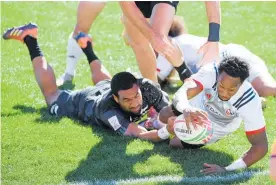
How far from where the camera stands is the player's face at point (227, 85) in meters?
5.76

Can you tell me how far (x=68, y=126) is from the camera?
713 cm

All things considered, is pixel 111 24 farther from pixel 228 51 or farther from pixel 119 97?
pixel 119 97

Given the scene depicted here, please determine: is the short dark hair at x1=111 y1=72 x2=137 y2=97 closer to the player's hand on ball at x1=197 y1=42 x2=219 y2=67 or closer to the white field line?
the player's hand on ball at x1=197 y1=42 x2=219 y2=67

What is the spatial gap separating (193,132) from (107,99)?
130 centimetres

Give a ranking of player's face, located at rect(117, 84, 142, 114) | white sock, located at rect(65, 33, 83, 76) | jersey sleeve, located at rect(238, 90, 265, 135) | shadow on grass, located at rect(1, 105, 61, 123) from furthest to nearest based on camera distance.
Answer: white sock, located at rect(65, 33, 83, 76) < shadow on grass, located at rect(1, 105, 61, 123) < player's face, located at rect(117, 84, 142, 114) < jersey sleeve, located at rect(238, 90, 265, 135)

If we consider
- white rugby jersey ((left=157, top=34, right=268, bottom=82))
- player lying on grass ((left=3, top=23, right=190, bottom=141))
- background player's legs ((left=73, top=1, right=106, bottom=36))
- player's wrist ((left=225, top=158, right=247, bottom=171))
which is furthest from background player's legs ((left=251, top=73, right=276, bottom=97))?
player's wrist ((left=225, top=158, right=247, bottom=171))

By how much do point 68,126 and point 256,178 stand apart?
7.29 feet

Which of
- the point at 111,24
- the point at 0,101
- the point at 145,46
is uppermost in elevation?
the point at 145,46

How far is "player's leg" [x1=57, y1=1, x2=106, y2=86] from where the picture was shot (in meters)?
8.25

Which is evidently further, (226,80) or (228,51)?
(228,51)

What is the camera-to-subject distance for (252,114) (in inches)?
232

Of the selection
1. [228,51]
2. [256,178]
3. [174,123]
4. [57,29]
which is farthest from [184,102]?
[57,29]

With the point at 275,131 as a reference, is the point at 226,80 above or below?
above

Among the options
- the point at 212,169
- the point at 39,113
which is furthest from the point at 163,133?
the point at 39,113
